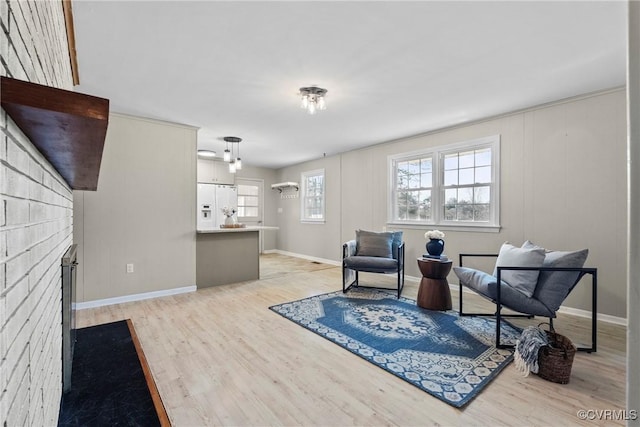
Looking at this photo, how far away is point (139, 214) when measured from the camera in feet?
12.8

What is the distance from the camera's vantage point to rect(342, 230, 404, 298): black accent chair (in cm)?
396

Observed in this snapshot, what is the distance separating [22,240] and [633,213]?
1.29 meters

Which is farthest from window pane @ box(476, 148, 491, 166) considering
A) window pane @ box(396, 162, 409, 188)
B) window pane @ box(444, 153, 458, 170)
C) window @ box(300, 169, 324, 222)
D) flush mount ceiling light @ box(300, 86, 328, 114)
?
window @ box(300, 169, 324, 222)

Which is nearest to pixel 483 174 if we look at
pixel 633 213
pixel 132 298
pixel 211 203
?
pixel 633 213

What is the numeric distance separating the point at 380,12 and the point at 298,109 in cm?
190

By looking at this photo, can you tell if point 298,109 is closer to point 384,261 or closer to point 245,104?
point 245,104

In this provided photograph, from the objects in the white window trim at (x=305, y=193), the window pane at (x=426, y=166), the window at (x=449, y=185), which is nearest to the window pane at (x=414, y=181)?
the window at (x=449, y=185)

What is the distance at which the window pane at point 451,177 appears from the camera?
4398mm

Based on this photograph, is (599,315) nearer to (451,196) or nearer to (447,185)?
(451,196)

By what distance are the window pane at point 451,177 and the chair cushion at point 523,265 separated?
177cm

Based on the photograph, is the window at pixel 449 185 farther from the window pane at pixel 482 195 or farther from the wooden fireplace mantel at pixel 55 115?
the wooden fireplace mantel at pixel 55 115

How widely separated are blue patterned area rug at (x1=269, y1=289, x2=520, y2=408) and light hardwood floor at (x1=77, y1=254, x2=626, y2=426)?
9cm

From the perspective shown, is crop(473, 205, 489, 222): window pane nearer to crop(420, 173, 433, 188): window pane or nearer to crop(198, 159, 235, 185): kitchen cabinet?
crop(420, 173, 433, 188): window pane

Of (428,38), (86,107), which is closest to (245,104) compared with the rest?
(428,38)
